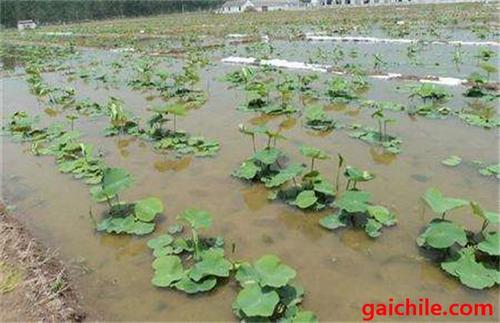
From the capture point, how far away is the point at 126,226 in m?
5.37

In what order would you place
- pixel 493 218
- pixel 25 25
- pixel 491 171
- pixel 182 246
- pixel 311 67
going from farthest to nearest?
pixel 25 25 → pixel 311 67 → pixel 491 171 → pixel 182 246 → pixel 493 218

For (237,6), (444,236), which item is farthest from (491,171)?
(237,6)

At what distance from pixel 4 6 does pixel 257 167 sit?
215 ft

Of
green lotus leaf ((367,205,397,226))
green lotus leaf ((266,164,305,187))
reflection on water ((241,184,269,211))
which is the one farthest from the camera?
reflection on water ((241,184,269,211))

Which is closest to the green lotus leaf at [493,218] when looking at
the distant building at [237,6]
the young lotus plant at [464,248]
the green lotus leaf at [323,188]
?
the young lotus plant at [464,248]

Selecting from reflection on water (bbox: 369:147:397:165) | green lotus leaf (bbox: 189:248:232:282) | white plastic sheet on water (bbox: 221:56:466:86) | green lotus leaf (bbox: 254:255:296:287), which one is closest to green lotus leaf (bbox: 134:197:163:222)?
green lotus leaf (bbox: 189:248:232:282)

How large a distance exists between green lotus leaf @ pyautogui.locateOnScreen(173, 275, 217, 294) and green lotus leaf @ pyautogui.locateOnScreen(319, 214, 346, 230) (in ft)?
5.00

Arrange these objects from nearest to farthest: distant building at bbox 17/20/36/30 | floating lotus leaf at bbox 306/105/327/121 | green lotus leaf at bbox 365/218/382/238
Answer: green lotus leaf at bbox 365/218/382/238 → floating lotus leaf at bbox 306/105/327/121 → distant building at bbox 17/20/36/30

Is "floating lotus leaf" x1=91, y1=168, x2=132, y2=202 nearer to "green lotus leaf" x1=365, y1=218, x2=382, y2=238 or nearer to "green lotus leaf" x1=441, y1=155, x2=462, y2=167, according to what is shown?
"green lotus leaf" x1=365, y1=218, x2=382, y2=238

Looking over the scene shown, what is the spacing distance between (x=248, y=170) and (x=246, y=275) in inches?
100

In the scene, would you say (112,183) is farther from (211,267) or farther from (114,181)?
(211,267)

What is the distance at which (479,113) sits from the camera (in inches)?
341

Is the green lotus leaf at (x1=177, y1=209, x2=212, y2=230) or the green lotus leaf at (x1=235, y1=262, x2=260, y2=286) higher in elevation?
the green lotus leaf at (x1=177, y1=209, x2=212, y2=230)

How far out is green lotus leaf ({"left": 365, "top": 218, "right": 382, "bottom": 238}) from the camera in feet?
16.1
